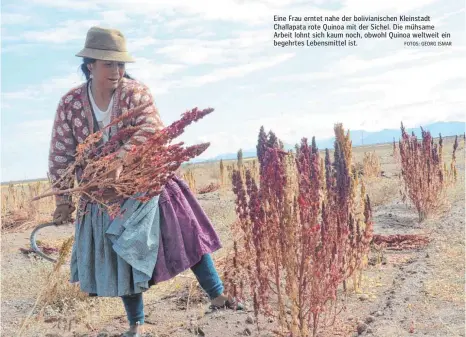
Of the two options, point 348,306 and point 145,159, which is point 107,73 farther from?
point 348,306

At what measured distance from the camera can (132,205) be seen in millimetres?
3494

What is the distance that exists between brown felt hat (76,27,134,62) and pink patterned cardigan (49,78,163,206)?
202mm

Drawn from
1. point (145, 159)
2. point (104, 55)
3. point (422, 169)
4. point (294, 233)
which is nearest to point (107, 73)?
point (104, 55)

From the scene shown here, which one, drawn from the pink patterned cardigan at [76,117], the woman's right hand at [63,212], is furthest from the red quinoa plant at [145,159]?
the woman's right hand at [63,212]

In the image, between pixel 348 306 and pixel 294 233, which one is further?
pixel 348 306

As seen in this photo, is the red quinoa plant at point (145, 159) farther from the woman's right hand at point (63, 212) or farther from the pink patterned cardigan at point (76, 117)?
the woman's right hand at point (63, 212)

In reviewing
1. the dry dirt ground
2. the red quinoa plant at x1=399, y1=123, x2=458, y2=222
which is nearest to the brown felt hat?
the dry dirt ground

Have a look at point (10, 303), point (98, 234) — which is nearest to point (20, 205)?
point (10, 303)

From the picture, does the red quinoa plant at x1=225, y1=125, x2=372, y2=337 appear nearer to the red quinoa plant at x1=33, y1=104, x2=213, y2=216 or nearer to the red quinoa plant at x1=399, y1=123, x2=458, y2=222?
the red quinoa plant at x1=33, y1=104, x2=213, y2=216

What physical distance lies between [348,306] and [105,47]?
2608mm

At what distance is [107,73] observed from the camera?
3.58 metres

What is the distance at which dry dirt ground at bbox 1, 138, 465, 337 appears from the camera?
3.79 meters

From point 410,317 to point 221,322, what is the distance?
1.34 meters

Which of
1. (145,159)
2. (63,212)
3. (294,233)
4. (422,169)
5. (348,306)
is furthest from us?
(422,169)
